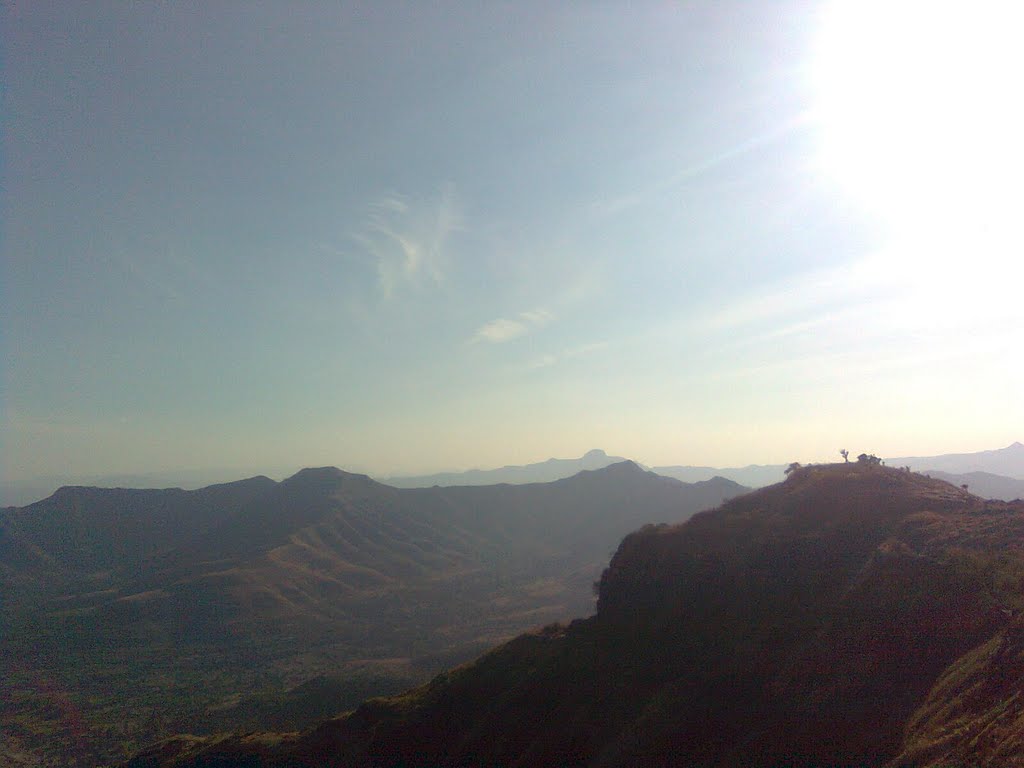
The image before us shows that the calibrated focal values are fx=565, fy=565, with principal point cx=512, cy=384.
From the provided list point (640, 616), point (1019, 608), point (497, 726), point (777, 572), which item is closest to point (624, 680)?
point (640, 616)

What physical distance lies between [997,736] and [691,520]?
128 feet

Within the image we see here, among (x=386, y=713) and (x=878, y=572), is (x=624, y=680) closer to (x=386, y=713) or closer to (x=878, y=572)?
(x=878, y=572)

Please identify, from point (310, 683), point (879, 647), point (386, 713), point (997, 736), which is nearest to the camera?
point (997, 736)

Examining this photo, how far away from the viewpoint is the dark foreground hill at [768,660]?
23422 millimetres

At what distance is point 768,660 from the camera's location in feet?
109

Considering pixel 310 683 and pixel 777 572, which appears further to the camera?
pixel 310 683

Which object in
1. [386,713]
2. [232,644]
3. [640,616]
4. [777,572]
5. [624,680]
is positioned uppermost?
[777,572]

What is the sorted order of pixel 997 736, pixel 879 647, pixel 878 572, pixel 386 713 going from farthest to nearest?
pixel 386 713 < pixel 878 572 < pixel 879 647 < pixel 997 736

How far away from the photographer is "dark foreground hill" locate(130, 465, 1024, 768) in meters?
23.4

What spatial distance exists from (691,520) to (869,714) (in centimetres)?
2942

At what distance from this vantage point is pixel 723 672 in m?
34.8

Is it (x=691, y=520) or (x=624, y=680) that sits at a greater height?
(x=691, y=520)

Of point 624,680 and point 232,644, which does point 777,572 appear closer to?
point 624,680

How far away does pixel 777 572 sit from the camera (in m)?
40.7
